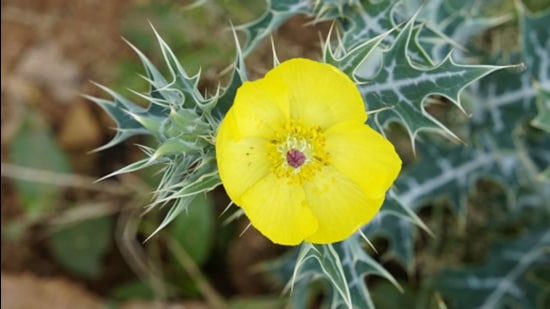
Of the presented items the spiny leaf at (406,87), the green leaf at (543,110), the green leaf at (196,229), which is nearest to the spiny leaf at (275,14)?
the spiny leaf at (406,87)

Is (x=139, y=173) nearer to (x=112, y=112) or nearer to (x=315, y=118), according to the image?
(x=112, y=112)

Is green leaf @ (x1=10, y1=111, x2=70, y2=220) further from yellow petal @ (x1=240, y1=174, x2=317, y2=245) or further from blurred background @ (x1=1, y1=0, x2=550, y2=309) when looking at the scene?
yellow petal @ (x1=240, y1=174, x2=317, y2=245)

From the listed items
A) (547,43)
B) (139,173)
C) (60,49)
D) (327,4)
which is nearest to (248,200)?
(327,4)

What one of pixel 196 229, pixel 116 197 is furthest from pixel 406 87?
pixel 116 197

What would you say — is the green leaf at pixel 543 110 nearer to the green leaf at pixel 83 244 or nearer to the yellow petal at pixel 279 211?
the yellow petal at pixel 279 211

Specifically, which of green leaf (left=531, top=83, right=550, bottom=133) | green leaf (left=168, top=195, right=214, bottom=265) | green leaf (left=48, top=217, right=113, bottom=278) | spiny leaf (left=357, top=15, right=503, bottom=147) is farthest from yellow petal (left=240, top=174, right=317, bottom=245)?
green leaf (left=48, top=217, right=113, bottom=278)

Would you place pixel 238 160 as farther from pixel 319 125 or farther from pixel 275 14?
pixel 275 14

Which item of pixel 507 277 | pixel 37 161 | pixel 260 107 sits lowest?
pixel 507 277
